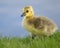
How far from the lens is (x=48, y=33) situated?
493 cm

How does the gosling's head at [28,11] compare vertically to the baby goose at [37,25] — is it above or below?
above

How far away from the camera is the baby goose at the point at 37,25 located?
482 centimetres

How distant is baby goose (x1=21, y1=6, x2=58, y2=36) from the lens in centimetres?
482

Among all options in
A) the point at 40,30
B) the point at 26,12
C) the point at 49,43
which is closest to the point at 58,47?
the point at 49,43

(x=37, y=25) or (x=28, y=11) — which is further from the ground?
(x=28, y=11)

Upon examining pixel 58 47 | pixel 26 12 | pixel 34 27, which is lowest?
pixel 58 47

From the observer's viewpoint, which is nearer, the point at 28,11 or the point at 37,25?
the point at 37,25

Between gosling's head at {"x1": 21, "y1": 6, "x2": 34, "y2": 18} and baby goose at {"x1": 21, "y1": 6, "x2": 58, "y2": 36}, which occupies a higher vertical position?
gosling's head at {"x1": 21, "y1": 6, "x2": 34, "y2": 18}

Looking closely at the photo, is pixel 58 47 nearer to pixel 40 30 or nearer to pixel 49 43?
pixel 49 43

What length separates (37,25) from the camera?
4.82 meters

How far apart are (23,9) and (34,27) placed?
0.58 metres

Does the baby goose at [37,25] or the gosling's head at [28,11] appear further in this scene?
the gosling's head at [28,11]

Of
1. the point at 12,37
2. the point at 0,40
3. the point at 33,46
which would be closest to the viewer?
the point at 33,46

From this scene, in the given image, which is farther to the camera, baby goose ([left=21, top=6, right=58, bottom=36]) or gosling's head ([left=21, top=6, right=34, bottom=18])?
gosling's head ([left=21, top=6, right=34, bottom=18])
